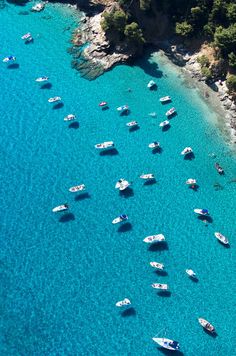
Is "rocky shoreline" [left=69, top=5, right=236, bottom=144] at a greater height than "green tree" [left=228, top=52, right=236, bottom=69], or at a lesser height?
lesser

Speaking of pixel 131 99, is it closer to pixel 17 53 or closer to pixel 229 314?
pixel 17 53

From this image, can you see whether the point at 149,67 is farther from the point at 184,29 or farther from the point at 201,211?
the point at 201,211

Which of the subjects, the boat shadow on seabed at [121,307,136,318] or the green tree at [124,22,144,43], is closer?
the boat shadow on seabed at [121,307,136,318]

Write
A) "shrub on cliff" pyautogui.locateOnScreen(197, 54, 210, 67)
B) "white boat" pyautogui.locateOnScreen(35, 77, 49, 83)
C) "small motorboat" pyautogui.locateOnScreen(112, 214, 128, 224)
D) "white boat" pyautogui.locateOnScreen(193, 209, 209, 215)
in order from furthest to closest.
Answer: "white boat" pyautogui.locateOnScreen(35, 77, 49, 83)
"shrub on cliff" pyautogui.locateOnScreen(197, 54, 210, 67)
"white boat" pyautogui.locateOnScreen(193, 209, 209, 215)
"small motorboat" pyautogui.locateOnScreen(112, 214, 128, 224)

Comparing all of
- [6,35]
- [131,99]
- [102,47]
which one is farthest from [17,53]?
[131,99]

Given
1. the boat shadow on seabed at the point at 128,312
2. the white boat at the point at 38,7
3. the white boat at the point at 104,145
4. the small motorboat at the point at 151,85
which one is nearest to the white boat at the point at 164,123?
the small motorboat at the point at 151,85

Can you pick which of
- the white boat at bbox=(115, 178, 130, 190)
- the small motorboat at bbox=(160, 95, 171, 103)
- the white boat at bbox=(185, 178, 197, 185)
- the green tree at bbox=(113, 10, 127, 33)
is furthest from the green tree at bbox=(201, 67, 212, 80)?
the white boat at bbox=(115, 178, 130, 190)

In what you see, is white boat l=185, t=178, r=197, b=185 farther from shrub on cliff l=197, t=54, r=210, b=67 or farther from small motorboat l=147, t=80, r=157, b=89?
shrub on cliff l=197, t=54, r=210, b=67

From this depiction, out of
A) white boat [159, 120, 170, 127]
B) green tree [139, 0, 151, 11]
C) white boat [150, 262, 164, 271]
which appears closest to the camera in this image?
white boat [150, 262, 164, 271]

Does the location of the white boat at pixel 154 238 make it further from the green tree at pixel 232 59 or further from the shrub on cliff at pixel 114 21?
the shrub on cliff at pixel 114 21
